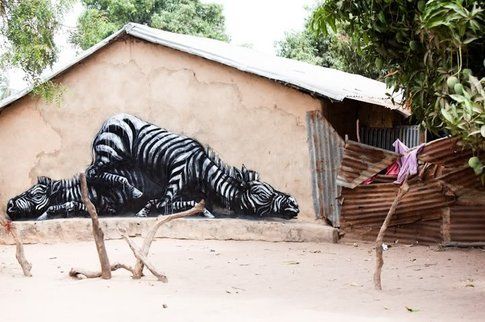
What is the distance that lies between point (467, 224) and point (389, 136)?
2.80 meters

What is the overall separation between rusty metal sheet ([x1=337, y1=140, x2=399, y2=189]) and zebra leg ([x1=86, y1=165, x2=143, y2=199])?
3.83 metres

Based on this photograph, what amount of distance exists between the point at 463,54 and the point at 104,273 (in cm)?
490

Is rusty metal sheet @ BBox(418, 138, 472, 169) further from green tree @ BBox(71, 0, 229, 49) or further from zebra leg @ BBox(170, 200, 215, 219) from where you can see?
green tree @ BBox(71, 0, 229, 49)

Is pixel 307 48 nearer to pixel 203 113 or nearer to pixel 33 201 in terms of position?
pixel 203 113

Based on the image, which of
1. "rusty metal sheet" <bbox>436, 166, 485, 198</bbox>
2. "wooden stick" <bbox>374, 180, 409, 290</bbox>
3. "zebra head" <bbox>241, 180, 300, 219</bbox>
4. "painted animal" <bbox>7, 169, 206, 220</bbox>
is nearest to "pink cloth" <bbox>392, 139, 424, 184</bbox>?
"rusty metal sheet" <bbox>436, 166, 485, 198</bbox>

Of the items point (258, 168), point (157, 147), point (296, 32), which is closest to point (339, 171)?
point (258, 168)

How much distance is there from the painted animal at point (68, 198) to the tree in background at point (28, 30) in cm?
421

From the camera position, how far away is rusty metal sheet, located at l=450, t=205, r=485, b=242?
11156mm

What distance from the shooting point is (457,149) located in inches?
424

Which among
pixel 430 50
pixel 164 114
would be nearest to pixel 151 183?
pixel 164 114

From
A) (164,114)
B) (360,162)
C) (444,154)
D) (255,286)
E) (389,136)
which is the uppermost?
(164,114)

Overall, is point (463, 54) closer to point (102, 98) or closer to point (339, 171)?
point (339, 171)

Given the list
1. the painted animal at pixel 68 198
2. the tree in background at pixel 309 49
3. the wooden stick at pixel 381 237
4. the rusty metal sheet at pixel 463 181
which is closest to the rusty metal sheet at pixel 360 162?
the rusty metal sheet at pixel 463 181

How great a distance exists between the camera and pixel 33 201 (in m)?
14.0
